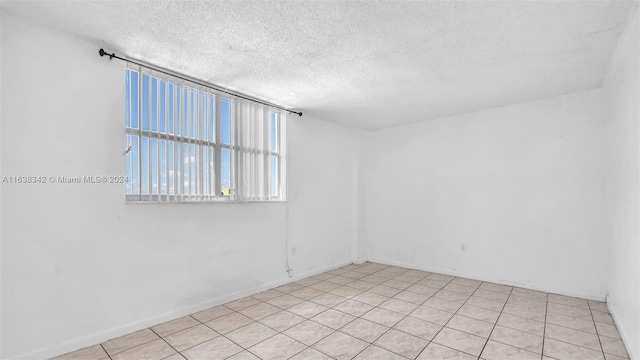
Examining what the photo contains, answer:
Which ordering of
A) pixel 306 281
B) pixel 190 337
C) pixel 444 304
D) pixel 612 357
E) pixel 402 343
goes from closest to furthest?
pixel 612 357
pixel 402 343
pixel 190 337
pixel 444 304
pixel 306 281

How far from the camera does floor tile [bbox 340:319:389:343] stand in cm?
267

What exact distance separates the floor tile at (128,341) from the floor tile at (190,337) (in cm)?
17

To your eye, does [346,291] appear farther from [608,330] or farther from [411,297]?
[608,330]

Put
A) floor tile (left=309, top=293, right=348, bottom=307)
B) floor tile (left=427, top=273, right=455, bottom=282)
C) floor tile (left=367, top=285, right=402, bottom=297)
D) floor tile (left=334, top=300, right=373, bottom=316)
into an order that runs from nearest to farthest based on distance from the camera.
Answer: floor tile (left=334, top=300, right=373, bottom=316), floor tile (left=309, top=293, right=348, bottom=307), floor tile (left=367, top=285, right=402, bottom=297), floor tile (left=427, top=273, right=455, bottom=282)

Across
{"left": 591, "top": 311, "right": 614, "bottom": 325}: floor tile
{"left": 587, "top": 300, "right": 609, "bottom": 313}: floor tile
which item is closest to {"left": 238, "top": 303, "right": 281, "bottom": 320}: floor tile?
{"left": 591, "top": 311, "right": 614, "bottom": 325}: floor tile

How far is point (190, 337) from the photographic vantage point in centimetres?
265

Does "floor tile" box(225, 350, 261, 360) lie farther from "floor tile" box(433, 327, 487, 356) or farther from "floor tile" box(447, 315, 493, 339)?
"floor tile" box(447, 315, 493, 339)

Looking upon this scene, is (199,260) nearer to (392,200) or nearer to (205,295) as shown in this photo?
(205,295)

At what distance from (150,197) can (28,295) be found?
1.09m

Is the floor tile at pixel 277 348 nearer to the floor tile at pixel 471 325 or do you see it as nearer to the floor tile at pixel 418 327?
the floor tile at pixel 418 327

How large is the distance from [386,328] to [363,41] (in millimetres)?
2632

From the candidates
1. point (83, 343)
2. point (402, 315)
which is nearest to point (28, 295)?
point (83, 343)

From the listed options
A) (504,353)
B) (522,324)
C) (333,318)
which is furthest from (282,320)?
(522,324)

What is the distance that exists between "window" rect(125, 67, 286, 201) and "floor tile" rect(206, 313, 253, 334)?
1290mm
